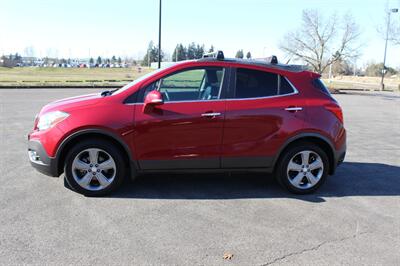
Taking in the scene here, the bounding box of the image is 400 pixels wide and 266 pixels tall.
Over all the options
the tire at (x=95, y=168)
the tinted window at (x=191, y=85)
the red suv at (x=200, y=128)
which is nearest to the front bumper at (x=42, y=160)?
the red suv at (x=200, y=128)

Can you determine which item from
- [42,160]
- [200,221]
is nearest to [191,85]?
[200,221]

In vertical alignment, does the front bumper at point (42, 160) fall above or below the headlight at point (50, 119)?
below

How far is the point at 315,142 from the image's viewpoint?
5371 mm

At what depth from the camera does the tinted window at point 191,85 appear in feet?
16.4

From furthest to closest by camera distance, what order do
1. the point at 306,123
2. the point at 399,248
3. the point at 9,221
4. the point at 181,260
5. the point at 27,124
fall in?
the point at 27,124
the point at 306,123
the point at 9,221
the point at 399,248
the point at 181,260

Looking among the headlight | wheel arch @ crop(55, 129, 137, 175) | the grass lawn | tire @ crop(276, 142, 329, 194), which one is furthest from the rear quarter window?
the grass lawn

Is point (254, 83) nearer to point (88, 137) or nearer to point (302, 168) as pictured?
point (302, 168)

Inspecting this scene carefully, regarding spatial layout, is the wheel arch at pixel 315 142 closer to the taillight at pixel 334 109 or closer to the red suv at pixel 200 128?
the red suv at pixel 200 128

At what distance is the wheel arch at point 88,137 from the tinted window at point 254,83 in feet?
5.33

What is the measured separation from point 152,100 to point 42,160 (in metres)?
1.62

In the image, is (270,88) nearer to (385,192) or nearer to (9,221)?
(385,192)

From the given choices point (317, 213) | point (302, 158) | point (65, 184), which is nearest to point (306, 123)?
point (302, 158)

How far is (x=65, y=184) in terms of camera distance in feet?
17.5

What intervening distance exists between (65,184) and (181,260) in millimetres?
2582
